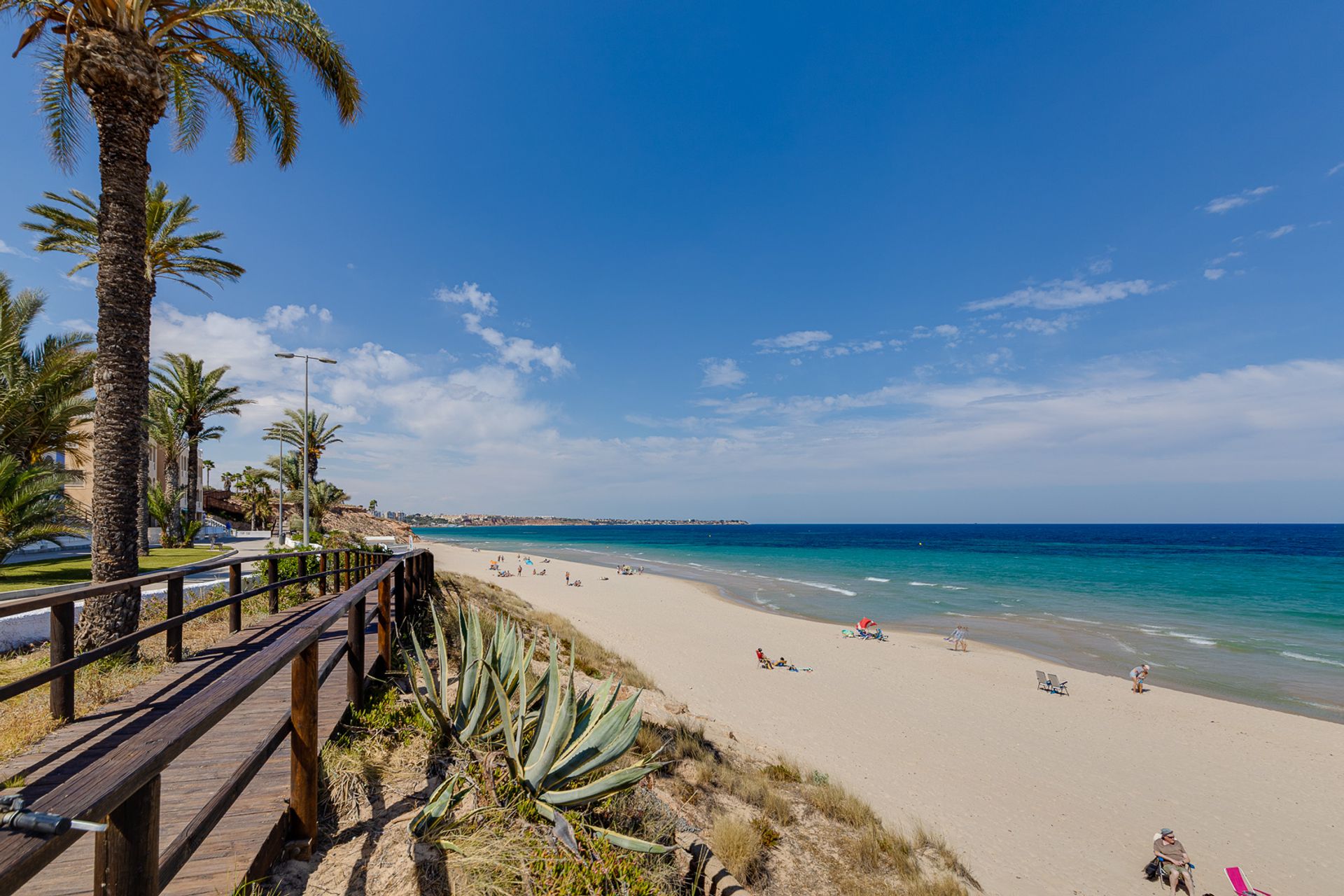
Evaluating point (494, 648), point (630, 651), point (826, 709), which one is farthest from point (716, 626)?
point (494, 648)

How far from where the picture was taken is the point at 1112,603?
31.7 m

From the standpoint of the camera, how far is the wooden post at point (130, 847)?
56.3 inches

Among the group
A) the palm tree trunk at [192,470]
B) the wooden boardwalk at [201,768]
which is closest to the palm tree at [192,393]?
the palm tree trunk at [192,470]

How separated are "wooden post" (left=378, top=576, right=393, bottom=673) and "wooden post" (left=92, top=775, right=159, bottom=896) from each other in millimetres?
3809

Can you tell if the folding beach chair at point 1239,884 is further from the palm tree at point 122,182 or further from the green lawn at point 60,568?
the green lawn at point 60,568

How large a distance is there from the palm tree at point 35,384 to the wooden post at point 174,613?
1195 cm

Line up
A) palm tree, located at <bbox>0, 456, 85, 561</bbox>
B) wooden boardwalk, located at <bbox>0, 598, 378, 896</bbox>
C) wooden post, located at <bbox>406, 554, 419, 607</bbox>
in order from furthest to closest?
1. palm tree, located at <bbox>0, 456, 85, 561</bbox>
2. wooden post, located at <bbox>406, 554, 419, 607</bbox>
3. wooden boardwalk, located at <bbox>0, 598, 378, 896</bbox>

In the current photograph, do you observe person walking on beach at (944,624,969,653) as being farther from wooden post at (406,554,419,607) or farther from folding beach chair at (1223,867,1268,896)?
wooden post at (406,554,419,607)

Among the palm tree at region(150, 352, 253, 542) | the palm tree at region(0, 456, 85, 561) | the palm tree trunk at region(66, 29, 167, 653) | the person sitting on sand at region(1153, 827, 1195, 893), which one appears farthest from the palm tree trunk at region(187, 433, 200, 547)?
the person sitting on sand at region(1153, 827, 1195, 893)

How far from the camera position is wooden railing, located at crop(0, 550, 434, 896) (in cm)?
117

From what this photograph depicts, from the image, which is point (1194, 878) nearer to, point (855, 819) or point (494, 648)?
point (855, 819)

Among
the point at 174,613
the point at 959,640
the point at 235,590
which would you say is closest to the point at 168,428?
the point at 235,590

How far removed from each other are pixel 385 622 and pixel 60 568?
1483 cm

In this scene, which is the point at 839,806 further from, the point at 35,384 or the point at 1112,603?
the point at 1112,603
